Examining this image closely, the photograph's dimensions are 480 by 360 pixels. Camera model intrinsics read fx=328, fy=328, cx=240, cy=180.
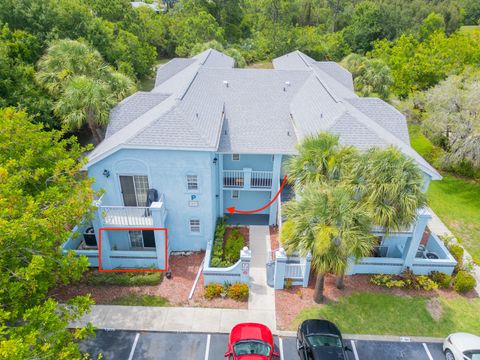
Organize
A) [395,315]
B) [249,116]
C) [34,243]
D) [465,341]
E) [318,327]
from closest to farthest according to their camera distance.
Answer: [34,243] < [465,341] < [318,327] < [395,315] < [249,116]

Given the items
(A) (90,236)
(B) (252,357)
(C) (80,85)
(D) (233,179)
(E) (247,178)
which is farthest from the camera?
(D) (233,179)

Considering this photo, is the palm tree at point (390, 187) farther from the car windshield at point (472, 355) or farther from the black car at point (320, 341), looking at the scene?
the car windshield at point (472, 355)

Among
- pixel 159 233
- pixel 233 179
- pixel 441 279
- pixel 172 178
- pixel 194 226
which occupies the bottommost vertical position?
pixel 441 279

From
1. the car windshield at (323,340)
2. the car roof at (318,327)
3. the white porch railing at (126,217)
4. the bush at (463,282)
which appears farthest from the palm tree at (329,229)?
the white porch railing at (126,217)

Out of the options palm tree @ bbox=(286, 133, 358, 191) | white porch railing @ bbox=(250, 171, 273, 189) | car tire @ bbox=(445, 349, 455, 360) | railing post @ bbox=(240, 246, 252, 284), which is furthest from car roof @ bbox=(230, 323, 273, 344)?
white porch railing @ bbox=(250, 171, 273, 189)

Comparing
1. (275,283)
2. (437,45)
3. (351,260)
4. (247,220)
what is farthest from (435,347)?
(437,45)

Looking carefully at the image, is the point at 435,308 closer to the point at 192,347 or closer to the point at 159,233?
the point at 192,347

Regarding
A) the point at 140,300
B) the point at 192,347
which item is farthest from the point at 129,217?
the point at 192,347
